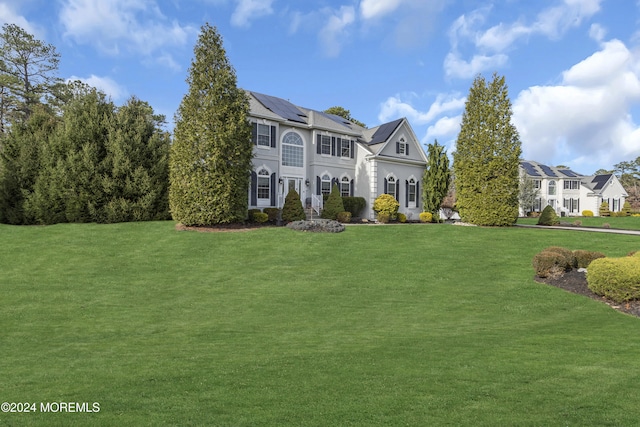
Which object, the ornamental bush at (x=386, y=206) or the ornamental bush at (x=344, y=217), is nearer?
the ornamental bush at (x=344, y=217)

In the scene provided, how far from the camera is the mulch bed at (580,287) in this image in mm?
9625

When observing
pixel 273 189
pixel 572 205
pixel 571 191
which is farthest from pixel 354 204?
pixel 572 205

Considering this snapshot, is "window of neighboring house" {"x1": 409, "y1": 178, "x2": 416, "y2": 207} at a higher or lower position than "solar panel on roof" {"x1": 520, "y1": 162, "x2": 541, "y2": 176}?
lower

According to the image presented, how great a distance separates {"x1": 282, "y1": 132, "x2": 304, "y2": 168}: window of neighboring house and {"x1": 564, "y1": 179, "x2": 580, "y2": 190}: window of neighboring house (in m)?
51.0

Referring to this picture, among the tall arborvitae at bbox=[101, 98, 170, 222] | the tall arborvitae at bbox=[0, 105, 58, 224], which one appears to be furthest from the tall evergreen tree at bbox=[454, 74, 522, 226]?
the tall arborvitae at bbox=[0, 105, 58, 224]

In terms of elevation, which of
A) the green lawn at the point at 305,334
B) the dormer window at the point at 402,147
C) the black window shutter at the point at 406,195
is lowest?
the green lawn at the point at 305,334

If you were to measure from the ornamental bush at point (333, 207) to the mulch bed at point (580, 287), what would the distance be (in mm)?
14646

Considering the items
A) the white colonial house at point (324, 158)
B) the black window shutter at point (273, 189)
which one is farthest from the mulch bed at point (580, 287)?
the black window shutter at point (273, 189)

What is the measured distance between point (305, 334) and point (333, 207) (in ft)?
60.0

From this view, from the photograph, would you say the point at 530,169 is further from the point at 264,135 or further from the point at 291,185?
the point at 264,135

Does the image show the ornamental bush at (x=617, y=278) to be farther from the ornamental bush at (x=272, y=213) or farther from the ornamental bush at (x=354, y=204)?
the ornamental bush at (x=354, y=204)

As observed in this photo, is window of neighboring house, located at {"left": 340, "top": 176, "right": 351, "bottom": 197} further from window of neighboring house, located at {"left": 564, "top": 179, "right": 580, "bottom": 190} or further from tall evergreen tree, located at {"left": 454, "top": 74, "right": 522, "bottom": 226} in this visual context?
window of neighboring house, located at {"left": 564, "top": 179, "right": 580, "bottom": 190}

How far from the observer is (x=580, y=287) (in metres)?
11.3

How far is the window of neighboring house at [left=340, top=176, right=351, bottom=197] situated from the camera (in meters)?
29.4
